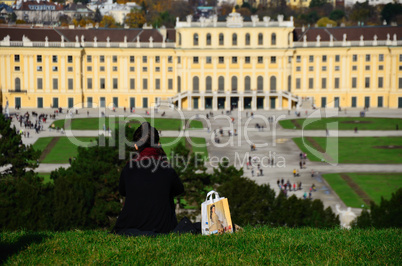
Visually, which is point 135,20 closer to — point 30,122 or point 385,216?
point 30,122

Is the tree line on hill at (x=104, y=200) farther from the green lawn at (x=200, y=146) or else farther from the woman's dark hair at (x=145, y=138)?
the green lawn at (x=200, y=146)

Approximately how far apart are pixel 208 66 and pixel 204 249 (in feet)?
252

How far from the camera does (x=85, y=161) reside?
112 feet

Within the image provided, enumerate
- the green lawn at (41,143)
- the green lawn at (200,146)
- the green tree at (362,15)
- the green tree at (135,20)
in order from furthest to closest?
the green tree at (362,15), the green tree at (135,20), the green lawn at (41,143), the green lawn at (200,146)

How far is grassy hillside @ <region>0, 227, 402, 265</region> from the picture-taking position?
8859 mm

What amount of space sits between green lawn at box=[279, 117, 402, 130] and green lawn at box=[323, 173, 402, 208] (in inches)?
881

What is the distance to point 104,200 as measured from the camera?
101ft

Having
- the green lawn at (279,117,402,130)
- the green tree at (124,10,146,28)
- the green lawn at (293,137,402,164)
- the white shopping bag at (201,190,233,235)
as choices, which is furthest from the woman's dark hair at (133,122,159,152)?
the green tree at (124,10,146,28)

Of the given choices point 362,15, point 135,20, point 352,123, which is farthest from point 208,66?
point 362,15

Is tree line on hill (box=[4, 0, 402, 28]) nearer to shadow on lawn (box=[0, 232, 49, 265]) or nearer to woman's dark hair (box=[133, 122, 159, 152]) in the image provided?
shadow on lawn (box=[0, 232, 49, 265])

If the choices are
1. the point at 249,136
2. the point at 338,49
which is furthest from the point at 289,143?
the point at 338,49

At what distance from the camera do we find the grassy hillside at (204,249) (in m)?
8.86

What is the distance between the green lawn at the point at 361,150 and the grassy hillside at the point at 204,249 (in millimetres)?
40071

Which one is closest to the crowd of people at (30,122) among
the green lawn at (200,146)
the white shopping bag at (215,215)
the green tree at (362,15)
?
the green lawn at (200,146)
